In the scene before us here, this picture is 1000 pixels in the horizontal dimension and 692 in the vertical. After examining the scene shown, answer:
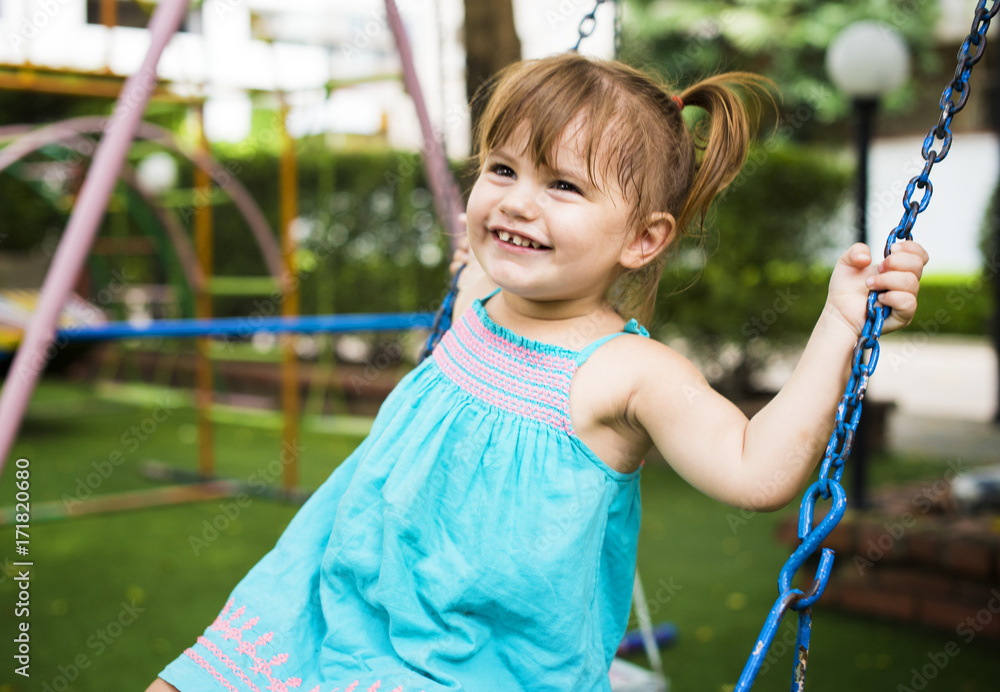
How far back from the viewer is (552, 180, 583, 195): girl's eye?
4.06 feet

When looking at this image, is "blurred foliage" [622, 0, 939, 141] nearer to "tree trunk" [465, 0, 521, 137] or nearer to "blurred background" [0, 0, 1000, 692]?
"blurred background" [0, 0, 1000, 692]

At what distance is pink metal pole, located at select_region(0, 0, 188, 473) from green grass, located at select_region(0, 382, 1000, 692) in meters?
1.28

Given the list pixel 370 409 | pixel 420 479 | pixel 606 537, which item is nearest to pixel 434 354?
pixel 420 479

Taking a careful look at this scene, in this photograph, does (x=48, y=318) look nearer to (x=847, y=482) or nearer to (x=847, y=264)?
(x=847, y=264)

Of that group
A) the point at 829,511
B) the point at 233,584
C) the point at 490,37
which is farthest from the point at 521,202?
the point at 490,37

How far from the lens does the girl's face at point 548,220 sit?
1231mm

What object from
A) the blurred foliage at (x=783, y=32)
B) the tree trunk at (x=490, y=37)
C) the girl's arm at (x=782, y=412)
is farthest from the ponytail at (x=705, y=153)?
the blurred foliage at (x=783, y=32)

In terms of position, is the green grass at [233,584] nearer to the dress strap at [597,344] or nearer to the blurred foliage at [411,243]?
the blurred foliage at [411,243]

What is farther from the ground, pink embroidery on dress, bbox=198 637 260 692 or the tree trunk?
the tree trunk

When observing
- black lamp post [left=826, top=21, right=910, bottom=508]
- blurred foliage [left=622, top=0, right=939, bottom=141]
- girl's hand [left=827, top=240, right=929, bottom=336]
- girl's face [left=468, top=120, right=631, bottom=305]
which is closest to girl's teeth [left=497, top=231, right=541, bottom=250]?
girl's face [left=468, top=120, right=631, bottom=305]

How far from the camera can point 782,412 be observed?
3.76ft

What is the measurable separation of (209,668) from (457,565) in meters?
0.37

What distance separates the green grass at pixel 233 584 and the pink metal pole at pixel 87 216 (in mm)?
1284

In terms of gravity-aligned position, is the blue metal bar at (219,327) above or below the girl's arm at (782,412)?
below
